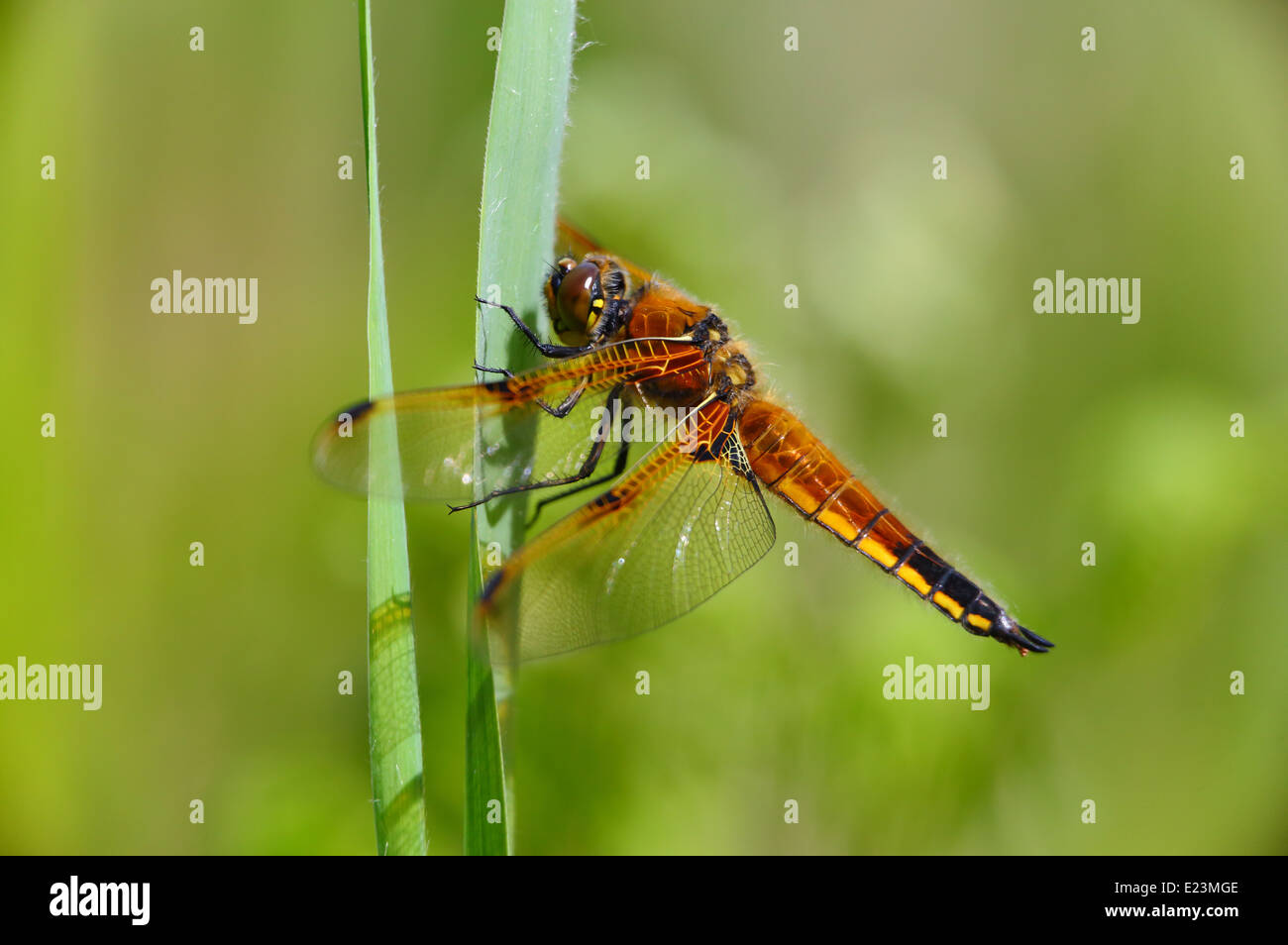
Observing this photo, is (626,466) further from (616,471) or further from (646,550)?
(646,550)

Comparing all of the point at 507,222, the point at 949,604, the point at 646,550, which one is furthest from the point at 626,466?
the point at 949,604

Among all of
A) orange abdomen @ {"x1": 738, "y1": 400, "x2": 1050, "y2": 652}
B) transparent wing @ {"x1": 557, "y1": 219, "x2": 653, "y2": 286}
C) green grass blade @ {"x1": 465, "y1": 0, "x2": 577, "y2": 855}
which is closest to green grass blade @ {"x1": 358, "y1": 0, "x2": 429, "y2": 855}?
green grass blade @ {"x1": 465, "y1": 0, "x2": 577, "y2": 855}

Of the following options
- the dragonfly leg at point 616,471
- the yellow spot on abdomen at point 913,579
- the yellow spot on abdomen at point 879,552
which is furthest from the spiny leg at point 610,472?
the yellow spot on abdomen at point 913,579

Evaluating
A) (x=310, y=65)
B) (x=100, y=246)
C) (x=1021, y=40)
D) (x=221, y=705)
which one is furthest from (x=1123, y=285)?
(x=100, y=246)

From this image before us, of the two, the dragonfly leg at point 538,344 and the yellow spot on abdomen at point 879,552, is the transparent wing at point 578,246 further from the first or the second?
the yellow spot on abdomen at point 879,552

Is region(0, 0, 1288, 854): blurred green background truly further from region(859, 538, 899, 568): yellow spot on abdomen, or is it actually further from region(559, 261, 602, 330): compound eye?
region(559, 261, 602, 330): compound eye

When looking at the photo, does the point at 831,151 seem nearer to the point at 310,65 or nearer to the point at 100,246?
the point at 310,65

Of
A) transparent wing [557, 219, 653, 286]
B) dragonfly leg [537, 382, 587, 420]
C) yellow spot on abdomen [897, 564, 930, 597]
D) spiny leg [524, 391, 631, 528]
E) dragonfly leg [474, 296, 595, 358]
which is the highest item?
transparent wing [557, 219, 653, 286]
